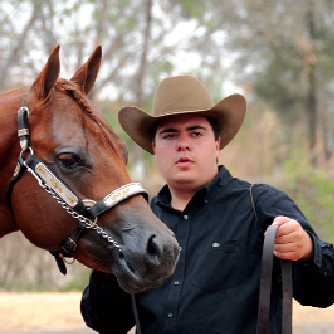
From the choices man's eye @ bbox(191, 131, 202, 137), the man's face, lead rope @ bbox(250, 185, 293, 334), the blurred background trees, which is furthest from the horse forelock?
the blurred background trees

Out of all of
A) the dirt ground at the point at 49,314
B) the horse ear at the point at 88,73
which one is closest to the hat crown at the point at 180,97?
the horse ear at the point at 88,73

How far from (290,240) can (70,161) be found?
989mm

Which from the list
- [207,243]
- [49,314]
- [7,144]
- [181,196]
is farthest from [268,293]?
[49,314]

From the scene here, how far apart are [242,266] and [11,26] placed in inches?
348

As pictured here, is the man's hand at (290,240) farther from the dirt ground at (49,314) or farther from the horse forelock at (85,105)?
the dirt ground at (49,314)

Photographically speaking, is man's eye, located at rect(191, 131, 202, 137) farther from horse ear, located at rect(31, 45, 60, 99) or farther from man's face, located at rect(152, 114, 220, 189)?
horse ear, located at rect(31, 45, 60, 99)

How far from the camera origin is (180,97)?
2.44 metres

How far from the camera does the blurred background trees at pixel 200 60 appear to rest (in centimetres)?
921

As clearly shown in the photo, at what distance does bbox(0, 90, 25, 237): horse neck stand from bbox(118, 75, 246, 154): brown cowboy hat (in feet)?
2.25

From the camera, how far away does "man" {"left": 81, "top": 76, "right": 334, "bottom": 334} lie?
80.9 inches

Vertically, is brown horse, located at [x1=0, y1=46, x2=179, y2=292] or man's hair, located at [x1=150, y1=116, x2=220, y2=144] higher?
man's hair, located at [x1=150, y1=116, x2=220, y2=144]

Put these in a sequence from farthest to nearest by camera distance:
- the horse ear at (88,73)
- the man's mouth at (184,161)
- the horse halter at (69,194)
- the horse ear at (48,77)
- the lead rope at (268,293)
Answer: the horse ear at (88,73) < the man's mouth at (184,161) < the horse ear at (48,77) < the horse halter at (69,194) < the lead rope at (268,293)

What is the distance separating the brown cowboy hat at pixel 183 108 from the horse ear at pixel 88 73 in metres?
0.29

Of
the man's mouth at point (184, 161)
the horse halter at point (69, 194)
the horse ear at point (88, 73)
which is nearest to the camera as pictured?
the horse halter at point (69, 194)
